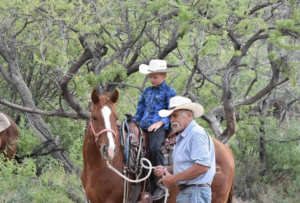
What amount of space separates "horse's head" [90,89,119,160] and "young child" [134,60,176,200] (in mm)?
744

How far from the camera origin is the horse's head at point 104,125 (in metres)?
5.38

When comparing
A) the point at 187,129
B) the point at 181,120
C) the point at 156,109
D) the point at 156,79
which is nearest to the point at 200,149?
the point at 187,129

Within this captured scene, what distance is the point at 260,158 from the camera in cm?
1552

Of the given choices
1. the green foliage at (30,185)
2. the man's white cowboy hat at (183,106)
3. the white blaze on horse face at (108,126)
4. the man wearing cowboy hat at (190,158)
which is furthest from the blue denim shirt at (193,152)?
the green foliage at (30,185)

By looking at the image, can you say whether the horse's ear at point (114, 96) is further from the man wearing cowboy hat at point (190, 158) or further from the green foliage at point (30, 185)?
the green foliage at point (30, 185)

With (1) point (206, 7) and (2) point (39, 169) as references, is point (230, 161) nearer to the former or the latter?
(1) point (206, 7)

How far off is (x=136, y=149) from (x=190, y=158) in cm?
182

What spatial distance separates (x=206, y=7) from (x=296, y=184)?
680 centimetres

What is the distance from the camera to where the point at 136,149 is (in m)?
6.19

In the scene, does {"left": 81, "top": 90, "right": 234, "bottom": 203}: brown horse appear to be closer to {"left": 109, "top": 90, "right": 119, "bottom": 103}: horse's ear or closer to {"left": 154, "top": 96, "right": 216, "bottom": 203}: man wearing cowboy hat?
{"left": 109, "top": 90, "right": 119, "bottom": 103}: horse's ear

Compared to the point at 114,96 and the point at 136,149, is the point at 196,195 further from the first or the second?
the point at 114,96

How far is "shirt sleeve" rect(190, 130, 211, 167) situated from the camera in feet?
14.2

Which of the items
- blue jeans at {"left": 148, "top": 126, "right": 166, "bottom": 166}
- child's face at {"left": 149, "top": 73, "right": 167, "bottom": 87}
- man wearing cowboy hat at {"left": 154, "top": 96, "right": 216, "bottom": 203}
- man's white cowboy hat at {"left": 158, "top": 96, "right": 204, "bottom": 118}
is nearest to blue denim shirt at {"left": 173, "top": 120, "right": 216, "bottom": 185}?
man wearing cowboy hat at {"left": 154, "top": 96, "right": 216, "bottom": 203}

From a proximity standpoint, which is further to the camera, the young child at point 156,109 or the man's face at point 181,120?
the young child at point 156,109
